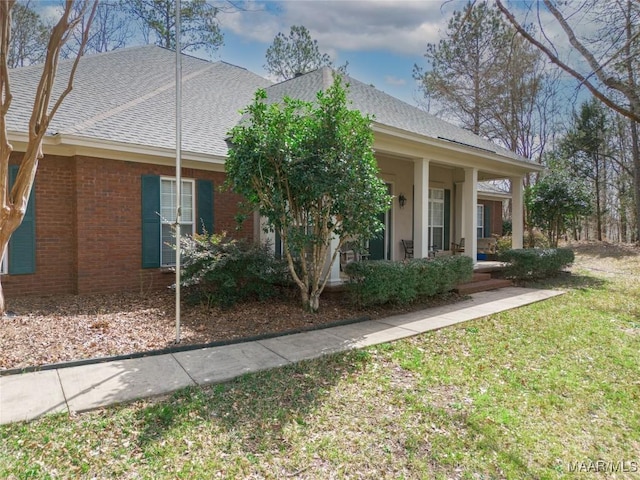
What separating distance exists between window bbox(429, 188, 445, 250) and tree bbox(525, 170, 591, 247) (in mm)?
5892

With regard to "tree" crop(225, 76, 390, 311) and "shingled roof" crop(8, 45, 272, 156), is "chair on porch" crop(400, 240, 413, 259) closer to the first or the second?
"tree" crop(225, 76, 390, 311)

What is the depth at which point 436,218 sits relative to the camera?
12.8 meters

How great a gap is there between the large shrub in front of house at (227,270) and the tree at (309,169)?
75 cm

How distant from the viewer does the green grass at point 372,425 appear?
2.82m

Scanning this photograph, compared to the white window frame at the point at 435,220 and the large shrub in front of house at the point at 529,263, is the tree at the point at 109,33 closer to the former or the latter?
the white window frame at the point at 435,220

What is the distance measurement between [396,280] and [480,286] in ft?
12.4

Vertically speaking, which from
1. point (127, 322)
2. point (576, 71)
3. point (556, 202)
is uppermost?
point (576, 71)

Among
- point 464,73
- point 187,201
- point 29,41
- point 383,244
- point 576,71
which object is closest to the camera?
point 187,201

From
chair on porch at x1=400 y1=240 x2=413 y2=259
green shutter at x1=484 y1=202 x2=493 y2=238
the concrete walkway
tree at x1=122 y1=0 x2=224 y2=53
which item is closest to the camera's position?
the concrete walkway

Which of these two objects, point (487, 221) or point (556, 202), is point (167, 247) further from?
point (487, 221)

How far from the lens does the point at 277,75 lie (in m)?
Answer: 22.8

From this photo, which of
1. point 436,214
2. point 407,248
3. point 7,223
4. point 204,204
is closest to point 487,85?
point 436,214

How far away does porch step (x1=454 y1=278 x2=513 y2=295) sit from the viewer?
29.8 ft

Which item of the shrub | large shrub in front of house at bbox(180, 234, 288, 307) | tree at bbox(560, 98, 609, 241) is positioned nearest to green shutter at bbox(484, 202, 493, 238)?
the shrub
